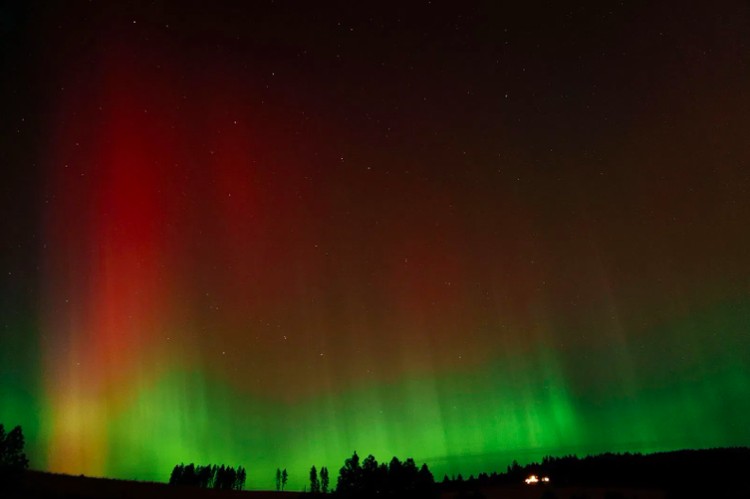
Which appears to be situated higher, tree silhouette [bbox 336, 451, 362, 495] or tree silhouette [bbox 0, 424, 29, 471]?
tree silhouette [bbox 0, 424, 29, 471]

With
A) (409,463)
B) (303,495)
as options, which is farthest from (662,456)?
(303,495)

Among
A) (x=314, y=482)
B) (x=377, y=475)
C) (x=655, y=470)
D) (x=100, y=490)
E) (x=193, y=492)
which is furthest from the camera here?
(x=314, y=482)

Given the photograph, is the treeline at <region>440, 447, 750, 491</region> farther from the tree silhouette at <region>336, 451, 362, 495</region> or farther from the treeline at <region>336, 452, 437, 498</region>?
the tree silhouette at <region>336, 451, 362, 495</region>

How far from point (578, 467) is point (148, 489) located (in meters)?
66.0

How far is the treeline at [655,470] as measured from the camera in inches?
2477

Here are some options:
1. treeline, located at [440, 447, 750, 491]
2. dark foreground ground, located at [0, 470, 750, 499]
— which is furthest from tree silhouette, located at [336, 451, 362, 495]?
dark foreground ground, located at [0, 470, 750, 499]

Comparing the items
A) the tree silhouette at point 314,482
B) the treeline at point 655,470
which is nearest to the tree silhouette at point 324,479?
the tree silhouette at point 314,482

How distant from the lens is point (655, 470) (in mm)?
75125

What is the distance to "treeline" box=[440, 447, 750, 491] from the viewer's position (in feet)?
206

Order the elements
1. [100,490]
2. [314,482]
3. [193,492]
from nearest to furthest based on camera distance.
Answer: [100,490] → [193,492] → [314,482]

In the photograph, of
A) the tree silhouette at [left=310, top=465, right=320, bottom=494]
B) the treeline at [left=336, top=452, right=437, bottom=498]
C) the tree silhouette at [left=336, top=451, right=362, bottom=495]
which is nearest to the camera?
the treeline at [left=336, top=452, right=437, bottom=498]

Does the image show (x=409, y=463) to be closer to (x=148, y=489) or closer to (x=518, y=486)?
(x=518, y=486)

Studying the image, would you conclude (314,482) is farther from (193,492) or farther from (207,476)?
(193,492)

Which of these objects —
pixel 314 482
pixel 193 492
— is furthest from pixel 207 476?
pixel 193 492
